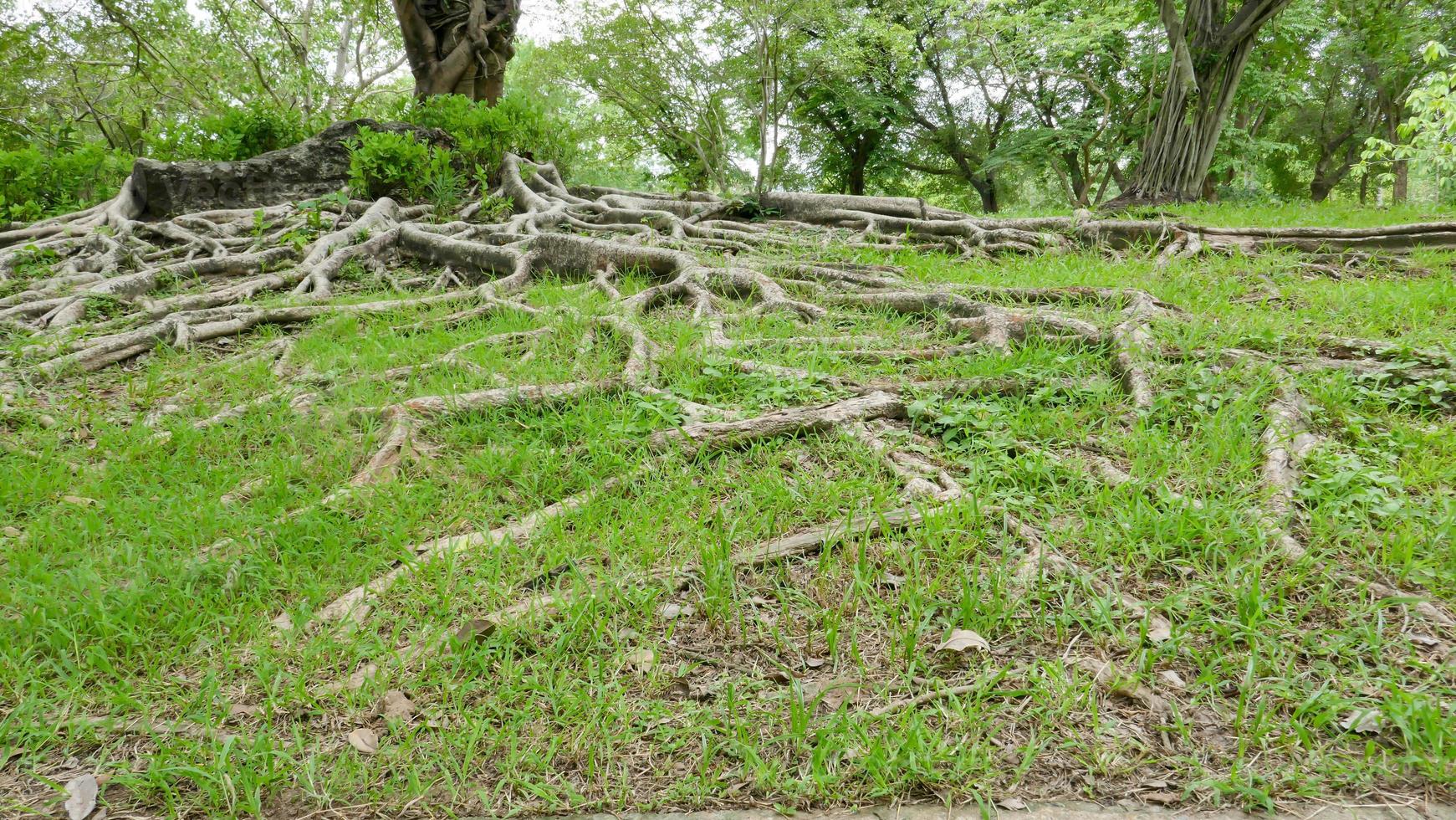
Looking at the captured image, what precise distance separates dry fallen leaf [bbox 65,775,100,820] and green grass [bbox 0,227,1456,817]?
5 cm

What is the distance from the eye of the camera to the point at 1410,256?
213 inches

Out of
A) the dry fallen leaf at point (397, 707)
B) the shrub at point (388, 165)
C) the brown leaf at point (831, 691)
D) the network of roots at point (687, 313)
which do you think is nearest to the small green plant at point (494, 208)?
the network of roots at point (687, 313)

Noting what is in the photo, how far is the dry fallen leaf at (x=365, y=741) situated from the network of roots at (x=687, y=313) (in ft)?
0.57

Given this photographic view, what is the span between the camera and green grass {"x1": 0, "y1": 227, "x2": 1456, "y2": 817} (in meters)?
1.60

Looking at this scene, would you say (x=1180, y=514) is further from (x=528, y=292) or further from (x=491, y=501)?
(x=528, y=292)

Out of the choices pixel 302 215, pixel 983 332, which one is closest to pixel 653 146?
pixel 302 215

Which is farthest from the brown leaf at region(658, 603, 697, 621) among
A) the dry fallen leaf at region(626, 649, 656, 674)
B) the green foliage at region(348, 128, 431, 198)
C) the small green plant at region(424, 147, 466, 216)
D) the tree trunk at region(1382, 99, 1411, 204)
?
the tree trunk at region(1382, 99, 1411, 204)

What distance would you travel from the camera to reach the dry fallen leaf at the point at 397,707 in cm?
179

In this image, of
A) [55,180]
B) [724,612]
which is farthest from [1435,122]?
[55,180]

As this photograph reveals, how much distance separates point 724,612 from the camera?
211cm

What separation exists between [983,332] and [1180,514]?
66.9 inches

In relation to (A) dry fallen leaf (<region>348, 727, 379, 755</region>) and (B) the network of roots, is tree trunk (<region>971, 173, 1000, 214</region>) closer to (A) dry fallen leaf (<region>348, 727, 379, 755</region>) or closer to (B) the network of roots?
(B) the network of roots

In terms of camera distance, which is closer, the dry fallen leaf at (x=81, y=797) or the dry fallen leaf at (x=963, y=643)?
the dry fallen leaf at (x=81, y=797)

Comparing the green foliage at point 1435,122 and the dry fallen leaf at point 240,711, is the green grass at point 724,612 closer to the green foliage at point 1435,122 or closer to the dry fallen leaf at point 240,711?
the dry fallen leaf at point 240,711
